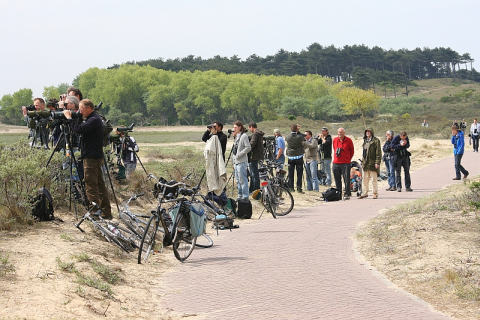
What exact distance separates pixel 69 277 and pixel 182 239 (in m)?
2.22

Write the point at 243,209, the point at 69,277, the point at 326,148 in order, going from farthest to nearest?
the point at 326,148 → the point at 243,209 → the point at 69,277

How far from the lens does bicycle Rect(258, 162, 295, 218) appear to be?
43.2 ft

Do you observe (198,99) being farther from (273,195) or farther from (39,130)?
(39,130)

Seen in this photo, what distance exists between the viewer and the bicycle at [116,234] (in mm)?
8891

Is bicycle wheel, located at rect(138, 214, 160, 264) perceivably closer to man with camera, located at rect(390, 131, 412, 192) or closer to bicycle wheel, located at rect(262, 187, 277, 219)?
bicycle wheel, located at rect(262, 187, 277, 219)

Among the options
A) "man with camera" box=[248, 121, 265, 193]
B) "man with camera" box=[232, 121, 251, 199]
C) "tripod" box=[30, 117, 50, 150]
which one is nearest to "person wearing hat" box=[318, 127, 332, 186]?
"man with camera" box=[248, 121, 265, 193]

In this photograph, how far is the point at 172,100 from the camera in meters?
123

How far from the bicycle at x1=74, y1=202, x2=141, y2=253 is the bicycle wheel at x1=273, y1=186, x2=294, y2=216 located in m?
4.82

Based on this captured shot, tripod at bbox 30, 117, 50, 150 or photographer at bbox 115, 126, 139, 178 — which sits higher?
tripod at bbox 30, 117, 50, 150

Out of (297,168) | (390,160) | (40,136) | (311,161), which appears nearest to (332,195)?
(297,168)

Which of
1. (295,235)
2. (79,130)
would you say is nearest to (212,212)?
(295,235)

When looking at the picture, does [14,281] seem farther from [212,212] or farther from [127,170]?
[127,170]

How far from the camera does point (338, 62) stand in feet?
595

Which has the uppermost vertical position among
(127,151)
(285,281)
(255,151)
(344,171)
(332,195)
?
(127,151)
